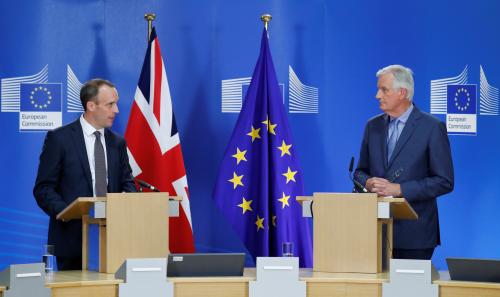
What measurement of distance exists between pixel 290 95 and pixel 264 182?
3.32 feet

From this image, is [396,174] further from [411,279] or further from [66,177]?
[66,177]

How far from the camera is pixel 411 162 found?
5.21 metres

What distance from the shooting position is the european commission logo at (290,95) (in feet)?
23.4

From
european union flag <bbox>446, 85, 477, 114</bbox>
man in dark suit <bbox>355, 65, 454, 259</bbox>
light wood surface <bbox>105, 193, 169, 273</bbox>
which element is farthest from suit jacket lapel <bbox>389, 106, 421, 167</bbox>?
european union flag <bbox>446, 85, 477, 114</bbox>

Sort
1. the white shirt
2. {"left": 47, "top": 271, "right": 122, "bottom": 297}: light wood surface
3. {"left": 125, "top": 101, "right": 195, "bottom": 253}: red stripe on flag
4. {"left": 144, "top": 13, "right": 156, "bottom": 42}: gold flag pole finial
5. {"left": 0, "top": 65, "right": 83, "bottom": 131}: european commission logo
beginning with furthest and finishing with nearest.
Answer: {"left": 0, "top": 65, "right": 83, "bottom": 131}: european commission logo < {"left": 144, "top": 13, "right": 156, "bottom": 42}: gold flag pole finial < {"left": 125, "top": 101, "right": 195, "bottom": 253}: red stripe on flag < the white shirt < {"left": 47, "top": 271, "right": 122, "bottom": 297}: light wood surface

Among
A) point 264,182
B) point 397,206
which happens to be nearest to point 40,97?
point 264,182

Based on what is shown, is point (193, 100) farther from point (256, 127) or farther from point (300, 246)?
point (300, 246)

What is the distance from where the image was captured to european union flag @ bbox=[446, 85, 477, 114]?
23.8 ft

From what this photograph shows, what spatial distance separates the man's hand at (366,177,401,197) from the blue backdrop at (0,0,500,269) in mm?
2146

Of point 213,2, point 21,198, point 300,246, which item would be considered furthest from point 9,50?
point 300,246

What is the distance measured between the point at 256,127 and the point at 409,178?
5.49 ft

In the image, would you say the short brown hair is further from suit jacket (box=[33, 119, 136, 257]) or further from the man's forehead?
the man's forehead

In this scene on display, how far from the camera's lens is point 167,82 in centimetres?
661

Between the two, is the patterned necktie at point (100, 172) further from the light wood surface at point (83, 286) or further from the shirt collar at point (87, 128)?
the light wood surface at point (83, 286)
